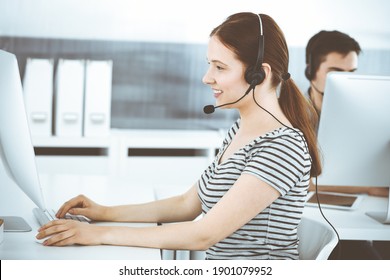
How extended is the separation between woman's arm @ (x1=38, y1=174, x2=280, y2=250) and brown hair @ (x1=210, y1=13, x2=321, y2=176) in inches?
8.4

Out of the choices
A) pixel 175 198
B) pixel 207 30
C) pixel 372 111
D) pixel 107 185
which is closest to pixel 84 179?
pixel 107 185

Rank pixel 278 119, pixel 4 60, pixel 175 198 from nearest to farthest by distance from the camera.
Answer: pixel 4 60 < pixel 278 119 < pixel 175 198

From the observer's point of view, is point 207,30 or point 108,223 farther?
point 207,30

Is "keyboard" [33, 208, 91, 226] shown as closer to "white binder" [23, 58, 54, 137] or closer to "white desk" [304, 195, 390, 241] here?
"white desk" [304, 195, 390, 241]

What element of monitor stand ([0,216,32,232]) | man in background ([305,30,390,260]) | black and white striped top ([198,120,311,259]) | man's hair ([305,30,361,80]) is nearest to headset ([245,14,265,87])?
black and white striped top ([198,120,311,259])

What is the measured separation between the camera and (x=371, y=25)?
190 centimetres

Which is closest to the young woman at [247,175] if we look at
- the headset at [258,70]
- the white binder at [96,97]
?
the headset at [258,70]

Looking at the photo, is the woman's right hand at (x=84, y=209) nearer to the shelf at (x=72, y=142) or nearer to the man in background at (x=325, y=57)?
the man in background at (x=325, y=57)

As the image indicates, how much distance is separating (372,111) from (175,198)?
0.57 metres

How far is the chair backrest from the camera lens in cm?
132

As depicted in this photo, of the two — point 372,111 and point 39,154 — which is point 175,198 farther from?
point 39,154

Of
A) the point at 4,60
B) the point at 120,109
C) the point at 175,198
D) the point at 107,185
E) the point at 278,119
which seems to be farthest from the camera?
the point at 120,109

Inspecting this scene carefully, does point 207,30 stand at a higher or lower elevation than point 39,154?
higher

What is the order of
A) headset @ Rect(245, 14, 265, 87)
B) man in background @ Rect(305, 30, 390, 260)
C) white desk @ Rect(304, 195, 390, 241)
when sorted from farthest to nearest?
1. man in background @ Rect(305, 30, 390, 260)
2. white desk @ Rect(304, 195, 390, 241)
3. headset @ Rect(245, 14, 265, 87)
